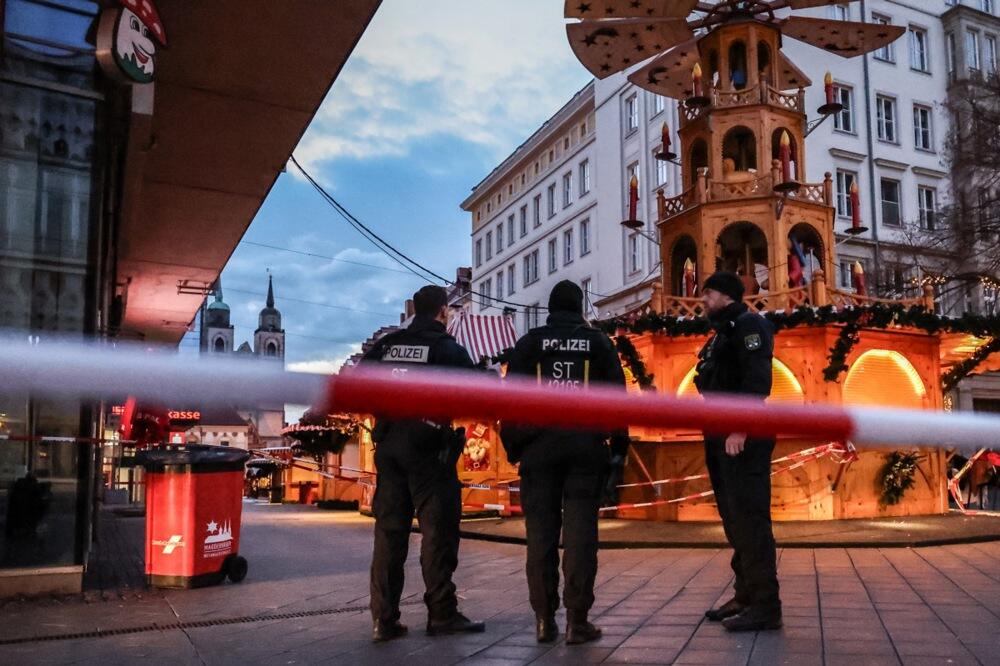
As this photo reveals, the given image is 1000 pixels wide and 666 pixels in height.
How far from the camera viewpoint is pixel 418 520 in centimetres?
531

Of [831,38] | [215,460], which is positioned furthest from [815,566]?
[831,38]

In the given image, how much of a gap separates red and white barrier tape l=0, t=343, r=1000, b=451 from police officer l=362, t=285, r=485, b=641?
2.57 metres

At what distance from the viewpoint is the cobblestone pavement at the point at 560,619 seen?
4703mm

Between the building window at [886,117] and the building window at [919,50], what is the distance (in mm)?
2477

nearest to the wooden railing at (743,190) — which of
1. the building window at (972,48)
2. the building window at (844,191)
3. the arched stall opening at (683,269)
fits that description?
the arched stall opening at (683,269)

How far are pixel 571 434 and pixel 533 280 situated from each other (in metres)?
46.5

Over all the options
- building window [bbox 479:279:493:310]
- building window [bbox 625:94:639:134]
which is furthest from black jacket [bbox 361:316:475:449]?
building window [bbox 479:279:493:310]

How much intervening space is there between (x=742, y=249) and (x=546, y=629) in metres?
14.0

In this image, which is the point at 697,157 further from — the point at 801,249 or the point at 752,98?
the point at 801,249

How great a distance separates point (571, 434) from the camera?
203 inches

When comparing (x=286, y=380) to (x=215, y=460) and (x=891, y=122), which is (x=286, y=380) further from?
(x=891, y=122)

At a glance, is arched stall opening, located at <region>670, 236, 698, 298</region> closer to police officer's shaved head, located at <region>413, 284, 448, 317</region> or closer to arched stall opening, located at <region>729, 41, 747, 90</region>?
arched stall opening, located at <region>729, 41, 747, 90</region>

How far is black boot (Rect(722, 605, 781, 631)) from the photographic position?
5.25 m

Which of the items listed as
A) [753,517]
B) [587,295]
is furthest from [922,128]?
[753,517]
